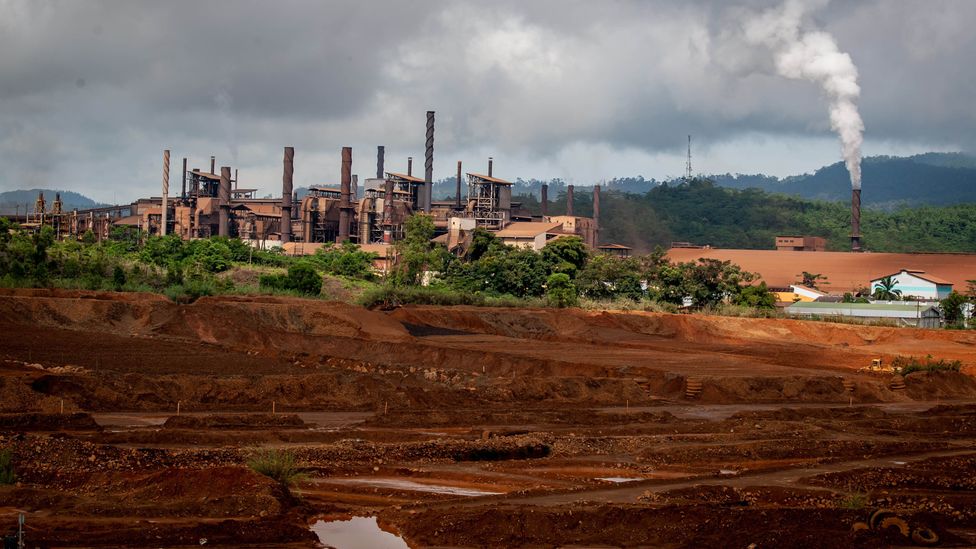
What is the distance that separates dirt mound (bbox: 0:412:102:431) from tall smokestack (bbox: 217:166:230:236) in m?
80.0

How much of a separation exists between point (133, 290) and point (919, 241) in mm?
114457

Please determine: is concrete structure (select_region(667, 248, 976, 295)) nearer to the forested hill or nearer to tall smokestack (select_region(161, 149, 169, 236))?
the forested hill

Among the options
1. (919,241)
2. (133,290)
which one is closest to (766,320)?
(133,290)

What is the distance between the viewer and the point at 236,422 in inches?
1126

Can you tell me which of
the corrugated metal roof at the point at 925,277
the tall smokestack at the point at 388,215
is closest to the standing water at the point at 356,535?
the corrugated metal roof at the point at 925,277

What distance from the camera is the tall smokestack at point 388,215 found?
338 feet

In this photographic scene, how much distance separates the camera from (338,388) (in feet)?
114

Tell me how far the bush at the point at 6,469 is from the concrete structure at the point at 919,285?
79.7m

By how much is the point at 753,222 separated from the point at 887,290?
80.5 meters

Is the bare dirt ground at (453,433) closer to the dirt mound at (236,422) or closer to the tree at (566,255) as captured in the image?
the dirt mound at (236,422)

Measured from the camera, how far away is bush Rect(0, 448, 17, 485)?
19.6 metres

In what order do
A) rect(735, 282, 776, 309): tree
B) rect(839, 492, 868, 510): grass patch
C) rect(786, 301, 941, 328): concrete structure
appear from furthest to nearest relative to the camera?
rect(735, 282, 776, 309): tree, rect(786, 301, 941, 328): concrete structure, rect(839, 492, 868, 510): grass patch

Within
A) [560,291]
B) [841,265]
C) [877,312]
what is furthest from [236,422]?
[841,265]

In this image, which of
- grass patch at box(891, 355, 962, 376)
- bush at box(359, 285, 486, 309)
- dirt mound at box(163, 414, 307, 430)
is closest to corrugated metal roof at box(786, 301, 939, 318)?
bush at box(359, 285, 486, 309)
